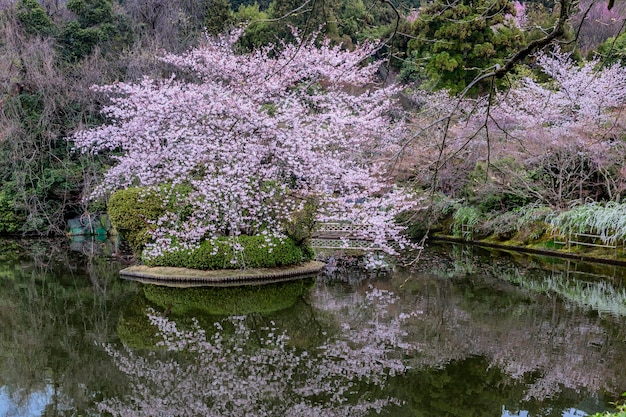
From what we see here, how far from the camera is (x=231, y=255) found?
975 centimetres

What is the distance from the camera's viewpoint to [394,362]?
219 inches

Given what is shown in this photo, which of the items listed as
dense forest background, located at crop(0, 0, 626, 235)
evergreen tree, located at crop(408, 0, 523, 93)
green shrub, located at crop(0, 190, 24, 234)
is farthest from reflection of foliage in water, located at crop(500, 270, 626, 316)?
green shrub, located at crop(0, 190, 24, 234)

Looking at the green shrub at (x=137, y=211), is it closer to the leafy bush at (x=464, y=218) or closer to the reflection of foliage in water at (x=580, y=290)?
the reflection of foliage in water at (x=580, y=290)

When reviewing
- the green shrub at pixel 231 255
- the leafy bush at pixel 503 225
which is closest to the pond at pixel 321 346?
the green shrub at pixel 231 255

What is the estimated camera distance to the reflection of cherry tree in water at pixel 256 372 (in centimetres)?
463

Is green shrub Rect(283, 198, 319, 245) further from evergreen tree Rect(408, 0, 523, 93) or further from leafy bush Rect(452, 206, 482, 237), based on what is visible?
evergreen tree Rect(408, 0, 523, 93)

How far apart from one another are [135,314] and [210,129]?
370 cm

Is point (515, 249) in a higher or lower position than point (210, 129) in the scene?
lower

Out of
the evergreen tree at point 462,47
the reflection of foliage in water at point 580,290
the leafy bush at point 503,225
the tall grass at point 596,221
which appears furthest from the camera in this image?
the evergreen tree at point 462,47

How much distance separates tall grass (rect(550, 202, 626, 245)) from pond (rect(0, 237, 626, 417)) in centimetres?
122

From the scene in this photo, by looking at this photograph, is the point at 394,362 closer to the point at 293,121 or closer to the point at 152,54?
the point at 293,121

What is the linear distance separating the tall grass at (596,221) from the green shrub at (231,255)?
6287mm

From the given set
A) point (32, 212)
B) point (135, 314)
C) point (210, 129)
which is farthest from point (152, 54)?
point (135, 314)

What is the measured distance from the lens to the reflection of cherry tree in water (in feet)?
15.2
